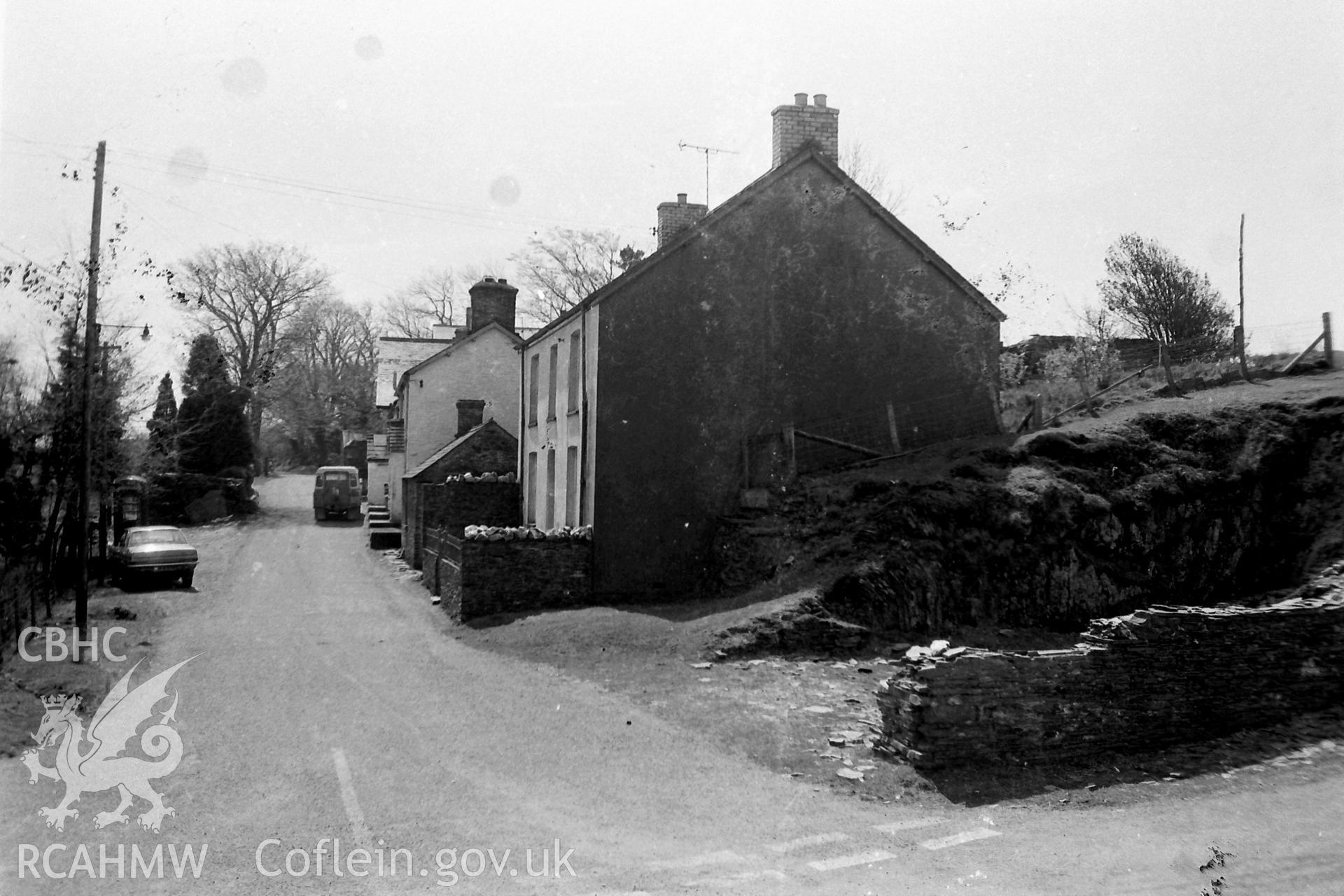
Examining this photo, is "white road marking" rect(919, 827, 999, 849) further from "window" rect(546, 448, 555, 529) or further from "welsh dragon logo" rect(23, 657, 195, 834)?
"window" rect(546, 448, 555, 529)

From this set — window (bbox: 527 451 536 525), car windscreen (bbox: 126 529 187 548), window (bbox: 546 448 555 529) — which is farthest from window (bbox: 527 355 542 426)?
car windscreen (bbox: 126 529 187 548)

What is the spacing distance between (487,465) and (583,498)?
30.5ft

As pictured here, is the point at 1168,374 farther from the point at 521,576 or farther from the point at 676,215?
the point at 521,576

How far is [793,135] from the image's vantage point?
21344 mm

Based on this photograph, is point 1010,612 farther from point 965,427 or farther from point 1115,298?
point 1115,298

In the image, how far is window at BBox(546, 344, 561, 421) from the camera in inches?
916

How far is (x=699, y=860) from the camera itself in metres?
7.14

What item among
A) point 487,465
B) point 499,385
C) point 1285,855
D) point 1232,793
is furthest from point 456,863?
point 499,385

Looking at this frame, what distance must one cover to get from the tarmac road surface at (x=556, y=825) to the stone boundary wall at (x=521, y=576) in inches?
229

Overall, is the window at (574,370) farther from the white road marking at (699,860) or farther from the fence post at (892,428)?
the white road marking at (699,860)

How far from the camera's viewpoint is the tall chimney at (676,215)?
23.9 meters

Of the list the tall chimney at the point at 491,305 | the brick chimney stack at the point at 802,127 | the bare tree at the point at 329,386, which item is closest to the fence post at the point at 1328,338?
the brick chimney stack at the point at 802,127

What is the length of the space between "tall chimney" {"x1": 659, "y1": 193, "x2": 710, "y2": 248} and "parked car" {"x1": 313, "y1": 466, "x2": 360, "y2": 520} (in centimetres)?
2669

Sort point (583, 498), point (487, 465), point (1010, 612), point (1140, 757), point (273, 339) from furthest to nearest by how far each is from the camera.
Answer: point (273, 339), point (487, 465), point (583, 498), point (1010, 612), point (1140, 757)
